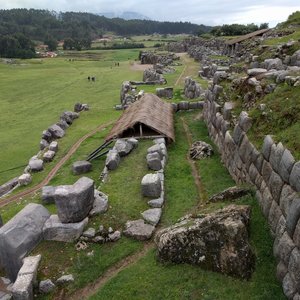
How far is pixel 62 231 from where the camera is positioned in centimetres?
1391

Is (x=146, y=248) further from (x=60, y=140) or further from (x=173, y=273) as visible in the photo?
(x=60, y=140)

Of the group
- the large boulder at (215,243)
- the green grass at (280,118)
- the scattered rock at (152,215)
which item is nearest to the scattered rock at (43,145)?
the scattered rock at (152,215)

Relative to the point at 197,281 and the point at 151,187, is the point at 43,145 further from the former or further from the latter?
the point at 197,281

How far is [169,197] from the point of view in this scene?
16812 millimetres

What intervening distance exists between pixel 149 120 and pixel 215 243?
13.4 m

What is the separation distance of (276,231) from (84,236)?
22.3ft

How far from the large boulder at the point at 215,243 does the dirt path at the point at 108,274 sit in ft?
3.63

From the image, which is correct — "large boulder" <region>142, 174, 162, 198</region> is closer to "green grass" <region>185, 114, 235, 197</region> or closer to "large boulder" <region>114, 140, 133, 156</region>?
"green grass" <region>185, 114, 235, 197</region>

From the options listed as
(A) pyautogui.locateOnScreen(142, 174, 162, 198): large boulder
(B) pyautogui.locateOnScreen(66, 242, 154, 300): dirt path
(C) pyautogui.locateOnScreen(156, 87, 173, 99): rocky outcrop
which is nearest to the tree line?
(C) pyautogui.locateOnScreen(156, 87, 173, 99): rocky outcrop

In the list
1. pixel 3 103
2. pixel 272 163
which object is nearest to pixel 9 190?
pixel 272 163

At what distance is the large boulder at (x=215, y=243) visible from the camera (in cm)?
1112

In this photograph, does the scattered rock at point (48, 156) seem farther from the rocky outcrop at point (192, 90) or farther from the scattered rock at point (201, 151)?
the rocky outcrop at point (192, 90)

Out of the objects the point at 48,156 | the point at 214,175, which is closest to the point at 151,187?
the point at 214,175

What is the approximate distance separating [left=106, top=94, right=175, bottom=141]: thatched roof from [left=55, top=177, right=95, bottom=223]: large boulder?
9411mm
